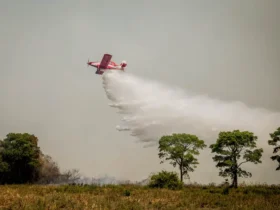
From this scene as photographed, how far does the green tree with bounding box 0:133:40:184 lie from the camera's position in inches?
2057

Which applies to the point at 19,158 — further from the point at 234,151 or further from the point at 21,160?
the point at 234,151

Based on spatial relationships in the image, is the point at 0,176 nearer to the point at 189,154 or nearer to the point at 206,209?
the point at 189,154

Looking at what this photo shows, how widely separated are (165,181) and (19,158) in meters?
27.6

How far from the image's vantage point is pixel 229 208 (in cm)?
1995

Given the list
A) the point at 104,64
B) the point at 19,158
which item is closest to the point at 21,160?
the point at 19,158

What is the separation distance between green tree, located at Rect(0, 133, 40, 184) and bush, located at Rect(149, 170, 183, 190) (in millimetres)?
24986

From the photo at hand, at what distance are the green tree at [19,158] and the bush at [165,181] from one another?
24986 millimetres

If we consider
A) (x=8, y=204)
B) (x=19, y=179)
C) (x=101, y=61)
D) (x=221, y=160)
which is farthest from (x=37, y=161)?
(x=8, y=204)

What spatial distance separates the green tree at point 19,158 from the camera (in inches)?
2057

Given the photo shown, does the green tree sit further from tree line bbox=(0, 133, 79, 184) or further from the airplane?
the airplane

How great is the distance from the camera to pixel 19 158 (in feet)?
172

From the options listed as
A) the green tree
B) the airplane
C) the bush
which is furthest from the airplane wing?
the green tree

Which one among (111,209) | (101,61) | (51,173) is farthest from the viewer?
(51,173)

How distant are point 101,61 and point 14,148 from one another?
24.6 metres
